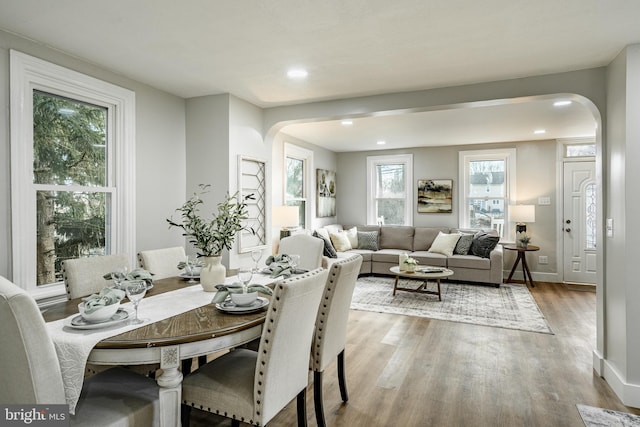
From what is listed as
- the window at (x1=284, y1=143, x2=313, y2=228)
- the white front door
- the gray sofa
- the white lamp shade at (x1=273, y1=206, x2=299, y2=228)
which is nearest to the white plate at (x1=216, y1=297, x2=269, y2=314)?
the white lamp shade at (x1=273, y1=206, x2=299, y2=228)

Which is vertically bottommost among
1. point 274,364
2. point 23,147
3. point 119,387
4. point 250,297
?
point 119,387

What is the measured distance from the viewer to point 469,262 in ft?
19.6

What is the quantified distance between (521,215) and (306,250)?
4435 mm

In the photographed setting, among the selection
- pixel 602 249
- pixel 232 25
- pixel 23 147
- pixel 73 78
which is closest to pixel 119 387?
pixel 23 147

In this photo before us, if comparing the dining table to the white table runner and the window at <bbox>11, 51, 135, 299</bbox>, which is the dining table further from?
the window at <bbox>11, 51, 135, 299</bbox>

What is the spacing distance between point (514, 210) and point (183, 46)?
5.64m

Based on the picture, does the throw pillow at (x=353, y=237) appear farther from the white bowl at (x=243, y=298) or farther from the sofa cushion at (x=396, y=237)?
the white bowl at (x=243, y=298)

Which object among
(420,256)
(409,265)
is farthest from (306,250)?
(420,256)

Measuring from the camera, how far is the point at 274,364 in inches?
62.8

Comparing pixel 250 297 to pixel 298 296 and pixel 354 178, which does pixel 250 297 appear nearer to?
pixel 298 296

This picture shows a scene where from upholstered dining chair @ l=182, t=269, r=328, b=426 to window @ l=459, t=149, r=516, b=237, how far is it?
5877 millimetres

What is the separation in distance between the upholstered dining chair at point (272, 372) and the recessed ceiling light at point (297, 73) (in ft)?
6.30

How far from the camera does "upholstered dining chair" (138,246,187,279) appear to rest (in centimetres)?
280

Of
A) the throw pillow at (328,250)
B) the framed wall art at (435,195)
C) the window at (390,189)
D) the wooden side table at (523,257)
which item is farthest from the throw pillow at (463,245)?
the throw pillow at (328,250)
